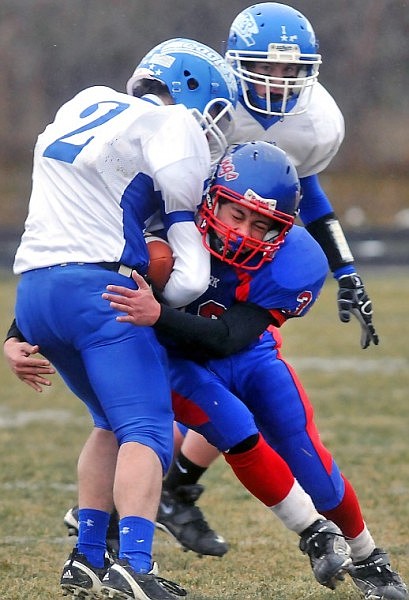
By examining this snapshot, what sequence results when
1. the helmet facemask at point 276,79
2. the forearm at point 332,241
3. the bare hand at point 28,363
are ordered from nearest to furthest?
1. the bare hand at point 28,363
2. the helmet facemask at point 276,79
3. the forearm at point 332,241

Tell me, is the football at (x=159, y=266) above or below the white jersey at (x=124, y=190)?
below

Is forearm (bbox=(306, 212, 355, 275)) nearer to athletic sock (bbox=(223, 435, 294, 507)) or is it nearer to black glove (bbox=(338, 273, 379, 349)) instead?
black glove (bbox=(338, 273, 379, 349))

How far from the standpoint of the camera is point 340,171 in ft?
50.8

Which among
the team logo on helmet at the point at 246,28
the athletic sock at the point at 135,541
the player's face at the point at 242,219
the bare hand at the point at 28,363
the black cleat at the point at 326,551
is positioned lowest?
the black cleat at the point at 326,551

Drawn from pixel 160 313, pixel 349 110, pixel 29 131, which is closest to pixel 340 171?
pixel 349 110

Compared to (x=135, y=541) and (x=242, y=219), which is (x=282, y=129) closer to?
(x=242, y=219)

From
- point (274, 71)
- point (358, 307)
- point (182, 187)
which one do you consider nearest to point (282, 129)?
point (274, 71)

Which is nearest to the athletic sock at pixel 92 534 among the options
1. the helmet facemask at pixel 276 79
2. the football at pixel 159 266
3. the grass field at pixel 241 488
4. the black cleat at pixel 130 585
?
the grass field at pixel 241 488

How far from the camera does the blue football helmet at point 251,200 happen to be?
2.56 meters

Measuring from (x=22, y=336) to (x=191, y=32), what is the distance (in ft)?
38.9

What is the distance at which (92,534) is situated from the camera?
8.70 feet

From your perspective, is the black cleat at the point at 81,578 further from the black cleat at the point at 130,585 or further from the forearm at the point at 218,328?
the forearm at the point at 218,328

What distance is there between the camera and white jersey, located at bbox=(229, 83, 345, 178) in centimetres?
313

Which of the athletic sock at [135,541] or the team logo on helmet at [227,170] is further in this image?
the team logo on helmet at [227,170]
